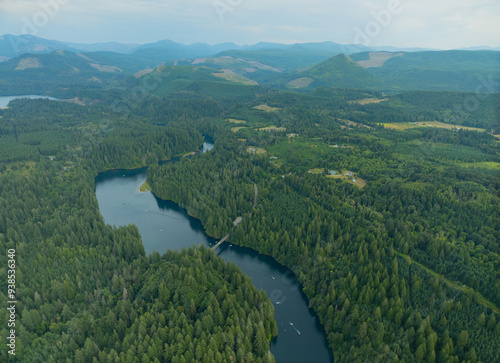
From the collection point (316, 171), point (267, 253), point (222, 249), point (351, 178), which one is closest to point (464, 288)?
point (267, 253)

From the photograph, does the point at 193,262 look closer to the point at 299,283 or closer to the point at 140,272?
the point at 140,272

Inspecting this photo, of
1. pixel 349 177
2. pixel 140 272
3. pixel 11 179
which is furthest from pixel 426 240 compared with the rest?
pixel 11 179

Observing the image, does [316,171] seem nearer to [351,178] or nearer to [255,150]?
[351,178]

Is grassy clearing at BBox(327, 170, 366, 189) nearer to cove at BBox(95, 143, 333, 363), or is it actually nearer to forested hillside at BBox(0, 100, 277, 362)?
cove at BBox(95, 143, 333, 363)

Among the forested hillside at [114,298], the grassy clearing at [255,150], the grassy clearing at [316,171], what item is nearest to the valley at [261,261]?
the forested hillside at [114,298]

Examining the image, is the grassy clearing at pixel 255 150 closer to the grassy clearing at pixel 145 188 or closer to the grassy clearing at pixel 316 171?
the grassy clearing at pixel 316 171
